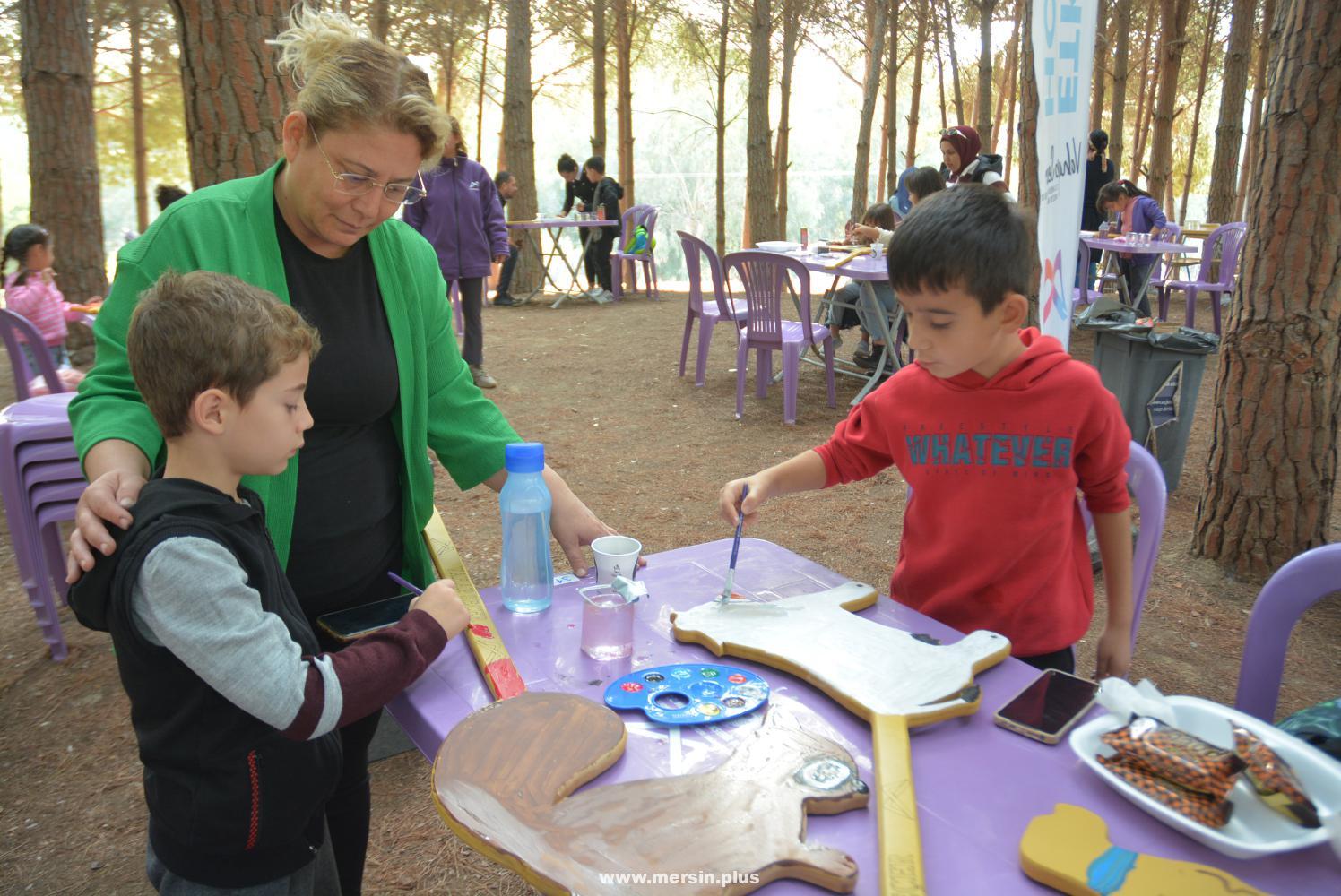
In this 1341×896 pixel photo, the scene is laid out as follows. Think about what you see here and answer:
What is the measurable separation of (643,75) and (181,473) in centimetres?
2345

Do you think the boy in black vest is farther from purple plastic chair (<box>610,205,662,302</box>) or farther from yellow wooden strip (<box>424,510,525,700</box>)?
purple plastic chair (<box>610,205,662,302</box>)

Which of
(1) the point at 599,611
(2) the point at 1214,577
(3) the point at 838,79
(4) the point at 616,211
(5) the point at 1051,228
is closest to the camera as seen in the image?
(1) the point at 599,611

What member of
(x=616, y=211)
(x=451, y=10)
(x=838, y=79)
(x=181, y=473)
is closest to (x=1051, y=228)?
(x=181, y=473)

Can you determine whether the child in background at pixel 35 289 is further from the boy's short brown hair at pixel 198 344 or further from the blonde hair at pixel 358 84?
the boy's short brown hair at pixel 198 344

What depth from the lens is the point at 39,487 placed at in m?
3.02

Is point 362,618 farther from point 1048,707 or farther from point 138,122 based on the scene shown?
point 138,122

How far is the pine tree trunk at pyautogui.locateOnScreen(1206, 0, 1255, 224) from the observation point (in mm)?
10164

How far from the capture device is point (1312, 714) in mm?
1187

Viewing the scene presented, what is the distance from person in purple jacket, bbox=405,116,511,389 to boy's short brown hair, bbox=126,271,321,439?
579cm

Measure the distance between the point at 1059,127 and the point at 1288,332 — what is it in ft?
5.76

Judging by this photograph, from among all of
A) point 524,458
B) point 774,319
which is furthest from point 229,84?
point 774,319

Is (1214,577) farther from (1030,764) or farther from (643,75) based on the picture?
(643,75)

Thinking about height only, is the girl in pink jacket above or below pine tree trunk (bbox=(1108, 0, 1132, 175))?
below

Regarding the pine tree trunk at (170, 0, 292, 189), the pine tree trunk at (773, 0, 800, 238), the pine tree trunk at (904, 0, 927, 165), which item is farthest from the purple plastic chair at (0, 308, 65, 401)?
the pine tree trunk at (904, 0, 927, 165)
